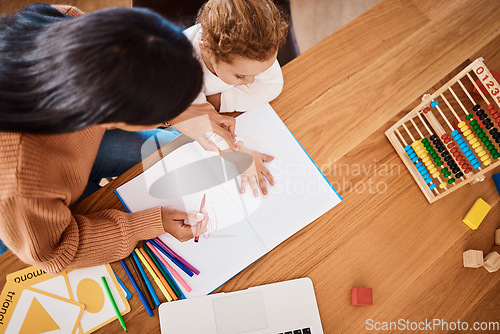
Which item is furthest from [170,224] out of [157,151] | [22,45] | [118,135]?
[22,45]

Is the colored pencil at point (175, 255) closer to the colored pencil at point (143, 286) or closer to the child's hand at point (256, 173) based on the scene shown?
the colored pencil at point (143, 286)

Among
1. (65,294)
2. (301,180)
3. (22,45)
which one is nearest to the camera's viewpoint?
(22,45)

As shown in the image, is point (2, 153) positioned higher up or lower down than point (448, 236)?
higher up

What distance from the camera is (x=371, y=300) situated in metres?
0.72

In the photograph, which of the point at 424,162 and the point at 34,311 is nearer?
the point at 34,311

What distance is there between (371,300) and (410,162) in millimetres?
335

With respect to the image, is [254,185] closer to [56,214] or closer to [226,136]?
[226,136]

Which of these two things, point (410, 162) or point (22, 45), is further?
point (410, 162)

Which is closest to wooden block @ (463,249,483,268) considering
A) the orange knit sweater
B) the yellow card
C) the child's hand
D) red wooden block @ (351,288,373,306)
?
red wooden block @ (351,288,373,306)

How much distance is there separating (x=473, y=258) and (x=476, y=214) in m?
0.10

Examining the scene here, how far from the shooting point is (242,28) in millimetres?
731

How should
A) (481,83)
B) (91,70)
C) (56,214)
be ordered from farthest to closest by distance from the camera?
(481,83), (56,214), (91,70)

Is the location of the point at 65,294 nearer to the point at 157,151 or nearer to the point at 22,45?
the point at 157,151

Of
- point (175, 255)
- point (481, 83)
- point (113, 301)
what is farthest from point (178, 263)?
point (481, 83)
